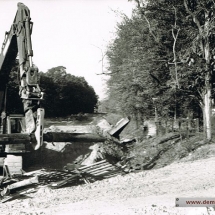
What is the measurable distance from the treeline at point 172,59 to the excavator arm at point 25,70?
8.06 meters

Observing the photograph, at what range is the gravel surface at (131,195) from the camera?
287 inches

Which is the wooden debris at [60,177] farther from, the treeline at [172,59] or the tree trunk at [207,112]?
the treeline at [172,59]

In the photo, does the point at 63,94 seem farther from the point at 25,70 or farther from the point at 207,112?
the point at 25,70

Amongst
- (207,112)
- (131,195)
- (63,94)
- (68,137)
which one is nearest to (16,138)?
(68,137)

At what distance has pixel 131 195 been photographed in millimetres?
9109

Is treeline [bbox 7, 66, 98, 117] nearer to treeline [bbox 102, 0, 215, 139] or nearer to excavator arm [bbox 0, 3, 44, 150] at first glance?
treeline [bbox 102, 0, 215, 139]

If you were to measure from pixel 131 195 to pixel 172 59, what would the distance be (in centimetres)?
1116

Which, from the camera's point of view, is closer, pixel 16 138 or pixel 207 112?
pixel 16 138

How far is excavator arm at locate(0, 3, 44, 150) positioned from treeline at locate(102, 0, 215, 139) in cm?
806

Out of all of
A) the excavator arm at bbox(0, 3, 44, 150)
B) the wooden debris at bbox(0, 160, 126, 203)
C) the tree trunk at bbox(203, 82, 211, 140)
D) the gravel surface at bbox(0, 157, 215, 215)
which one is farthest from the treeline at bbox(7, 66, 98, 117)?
the gravel surface at bbox(0, 157, 215, 215)

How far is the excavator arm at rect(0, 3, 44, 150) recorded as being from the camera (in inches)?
385

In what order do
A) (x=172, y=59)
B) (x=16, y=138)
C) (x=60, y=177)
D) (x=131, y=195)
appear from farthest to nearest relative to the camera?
(x=172, y=59)
(x=60, y=177)
(x=16, y=138)
(x=131, y=195)

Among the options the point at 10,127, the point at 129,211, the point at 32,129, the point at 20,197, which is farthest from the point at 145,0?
the point at 129,211

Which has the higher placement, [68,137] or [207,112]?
[207,112]
